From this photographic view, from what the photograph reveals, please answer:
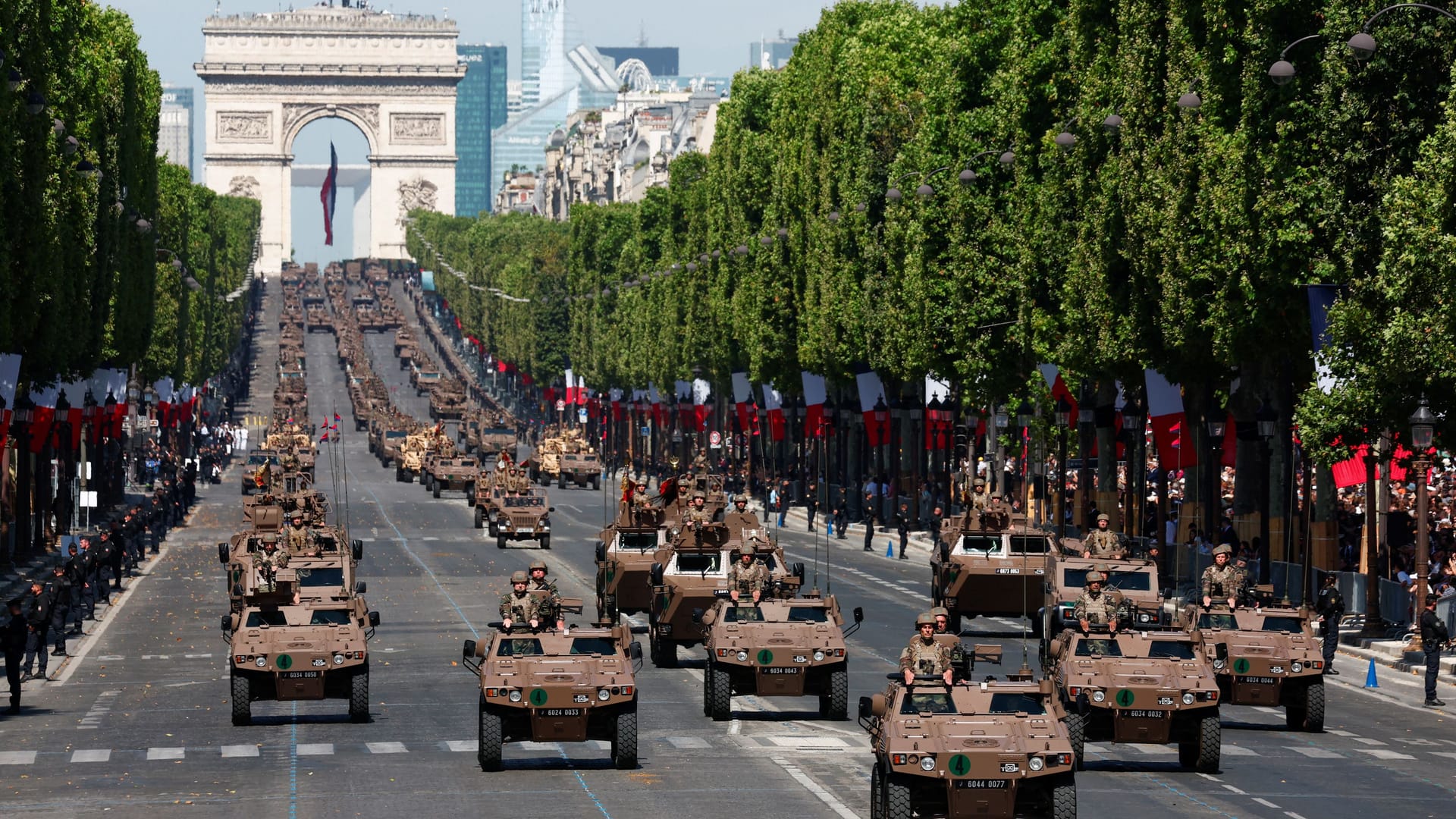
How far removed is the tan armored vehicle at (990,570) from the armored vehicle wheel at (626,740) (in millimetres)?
18307

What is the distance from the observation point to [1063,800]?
2495cm

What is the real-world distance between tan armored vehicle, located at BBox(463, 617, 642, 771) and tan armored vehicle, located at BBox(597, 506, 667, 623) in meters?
16.3

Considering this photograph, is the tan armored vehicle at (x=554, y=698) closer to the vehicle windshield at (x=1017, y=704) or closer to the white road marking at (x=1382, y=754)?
the vehicle windshield at (x=1017, y=704)

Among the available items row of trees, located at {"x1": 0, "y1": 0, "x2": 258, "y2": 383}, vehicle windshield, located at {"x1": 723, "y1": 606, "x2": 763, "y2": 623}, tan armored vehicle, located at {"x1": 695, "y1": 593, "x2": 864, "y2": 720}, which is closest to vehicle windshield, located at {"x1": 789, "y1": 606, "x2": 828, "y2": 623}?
tan armored vehicle, located at {"x1": 695, "y1": 593, "x2": 864, "y2": 720}

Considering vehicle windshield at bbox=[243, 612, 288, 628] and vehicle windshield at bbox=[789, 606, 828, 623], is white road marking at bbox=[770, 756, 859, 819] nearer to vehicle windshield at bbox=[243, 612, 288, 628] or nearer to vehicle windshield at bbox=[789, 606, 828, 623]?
vehicle windshield at bbox=[789, 606, 828, 623]

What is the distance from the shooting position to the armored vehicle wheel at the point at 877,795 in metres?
25.1

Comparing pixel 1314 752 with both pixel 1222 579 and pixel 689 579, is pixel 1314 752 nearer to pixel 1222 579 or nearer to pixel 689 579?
pixel 1222 579

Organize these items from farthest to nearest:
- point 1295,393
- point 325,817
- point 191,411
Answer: point 191,411 → point 1295,393 → point 325,817

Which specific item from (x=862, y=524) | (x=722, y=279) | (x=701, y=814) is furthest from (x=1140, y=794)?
(x=722, y=279)

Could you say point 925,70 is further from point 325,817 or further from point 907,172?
point 325,817

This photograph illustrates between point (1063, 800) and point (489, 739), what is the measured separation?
7803 mm

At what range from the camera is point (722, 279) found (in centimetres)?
11612

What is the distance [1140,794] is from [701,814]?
480 centimetres

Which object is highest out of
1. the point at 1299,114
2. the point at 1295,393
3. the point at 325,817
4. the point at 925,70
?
the point at 925,70
